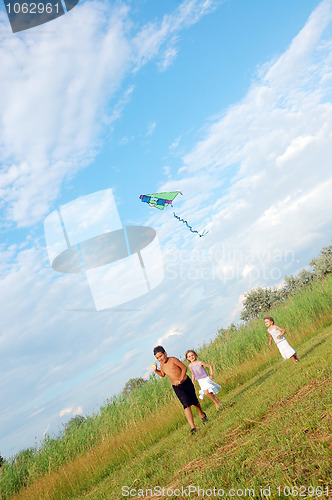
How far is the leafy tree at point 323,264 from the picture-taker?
55.5 metres

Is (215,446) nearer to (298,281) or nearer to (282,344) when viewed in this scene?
(282,344)

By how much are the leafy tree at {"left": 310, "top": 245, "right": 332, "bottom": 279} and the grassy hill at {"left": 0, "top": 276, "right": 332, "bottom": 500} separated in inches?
1569

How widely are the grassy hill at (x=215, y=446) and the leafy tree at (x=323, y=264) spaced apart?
131ft

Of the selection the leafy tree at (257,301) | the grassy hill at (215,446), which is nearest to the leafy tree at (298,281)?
the leafy tree at (257,301)

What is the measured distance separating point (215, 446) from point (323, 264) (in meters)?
54.6

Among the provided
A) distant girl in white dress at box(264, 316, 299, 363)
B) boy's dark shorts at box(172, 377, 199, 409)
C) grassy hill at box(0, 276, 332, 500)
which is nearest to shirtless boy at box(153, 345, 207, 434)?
boy's dark shorts at box(172, 377, 199, 409)

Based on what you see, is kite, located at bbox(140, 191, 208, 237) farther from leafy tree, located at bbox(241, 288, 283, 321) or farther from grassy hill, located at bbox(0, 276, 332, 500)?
leafy tree, located at bbox(241, 288, 283, 321)

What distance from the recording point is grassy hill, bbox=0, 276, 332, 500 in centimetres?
417

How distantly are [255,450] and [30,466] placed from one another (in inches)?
511

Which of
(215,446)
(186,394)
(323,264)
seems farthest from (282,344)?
(323,264)

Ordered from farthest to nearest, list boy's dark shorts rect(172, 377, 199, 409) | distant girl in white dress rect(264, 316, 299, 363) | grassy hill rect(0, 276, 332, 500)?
distant girl in white dress rect(264, 316, 299, 363) < boy's dark shorts rect(172, 377, 199, 409) < grassy hill rect(0, 276, 332, 500)

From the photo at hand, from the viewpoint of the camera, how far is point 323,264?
56.0 m

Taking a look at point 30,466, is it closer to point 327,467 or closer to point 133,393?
point 133,393

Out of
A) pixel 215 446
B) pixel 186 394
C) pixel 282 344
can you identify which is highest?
pixel 282 344
